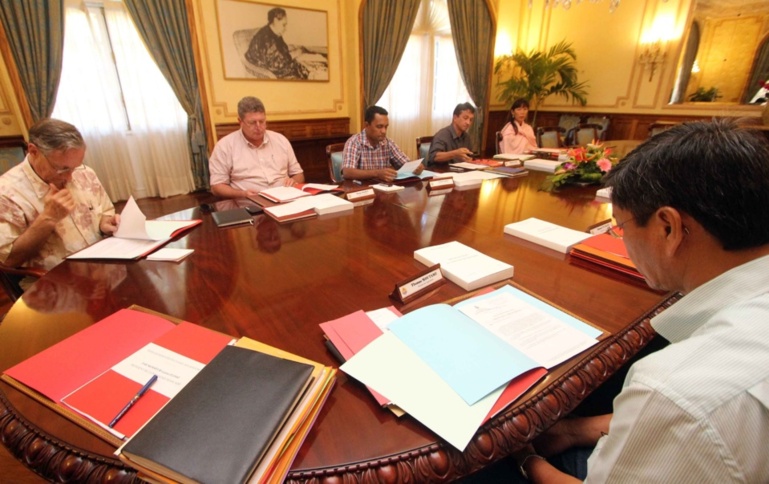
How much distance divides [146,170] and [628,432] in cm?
433

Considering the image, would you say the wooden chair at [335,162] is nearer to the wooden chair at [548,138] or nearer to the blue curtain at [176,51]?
the blue curtain at [176,51]

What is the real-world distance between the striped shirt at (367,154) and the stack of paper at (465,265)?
1635mm

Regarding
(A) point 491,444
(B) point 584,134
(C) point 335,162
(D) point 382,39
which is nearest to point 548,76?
(B) point 584,134

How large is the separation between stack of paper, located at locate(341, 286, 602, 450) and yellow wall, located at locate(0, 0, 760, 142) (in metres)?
3.79

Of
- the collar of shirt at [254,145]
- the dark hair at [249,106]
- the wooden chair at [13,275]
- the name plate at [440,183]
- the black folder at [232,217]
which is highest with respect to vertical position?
the dark hair at [249,106]

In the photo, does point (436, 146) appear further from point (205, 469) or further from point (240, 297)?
point (205, 469)

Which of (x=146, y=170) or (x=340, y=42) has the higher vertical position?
(x=340, y=42)

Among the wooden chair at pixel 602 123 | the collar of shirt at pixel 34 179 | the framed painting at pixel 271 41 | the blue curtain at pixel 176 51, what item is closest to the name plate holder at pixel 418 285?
the collar of shirt at pixel 34 179

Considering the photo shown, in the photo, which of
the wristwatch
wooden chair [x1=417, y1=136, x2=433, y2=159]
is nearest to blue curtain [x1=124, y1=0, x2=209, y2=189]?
wooden chair [x1=417, y1=136, x2=433, y2=159]

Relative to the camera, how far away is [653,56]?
4.43 meters

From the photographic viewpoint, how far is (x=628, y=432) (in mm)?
415

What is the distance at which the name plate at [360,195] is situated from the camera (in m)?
1.73

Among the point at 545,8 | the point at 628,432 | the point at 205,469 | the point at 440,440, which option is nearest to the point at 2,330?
the point at 205,469

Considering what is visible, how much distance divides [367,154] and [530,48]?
14.9ft
